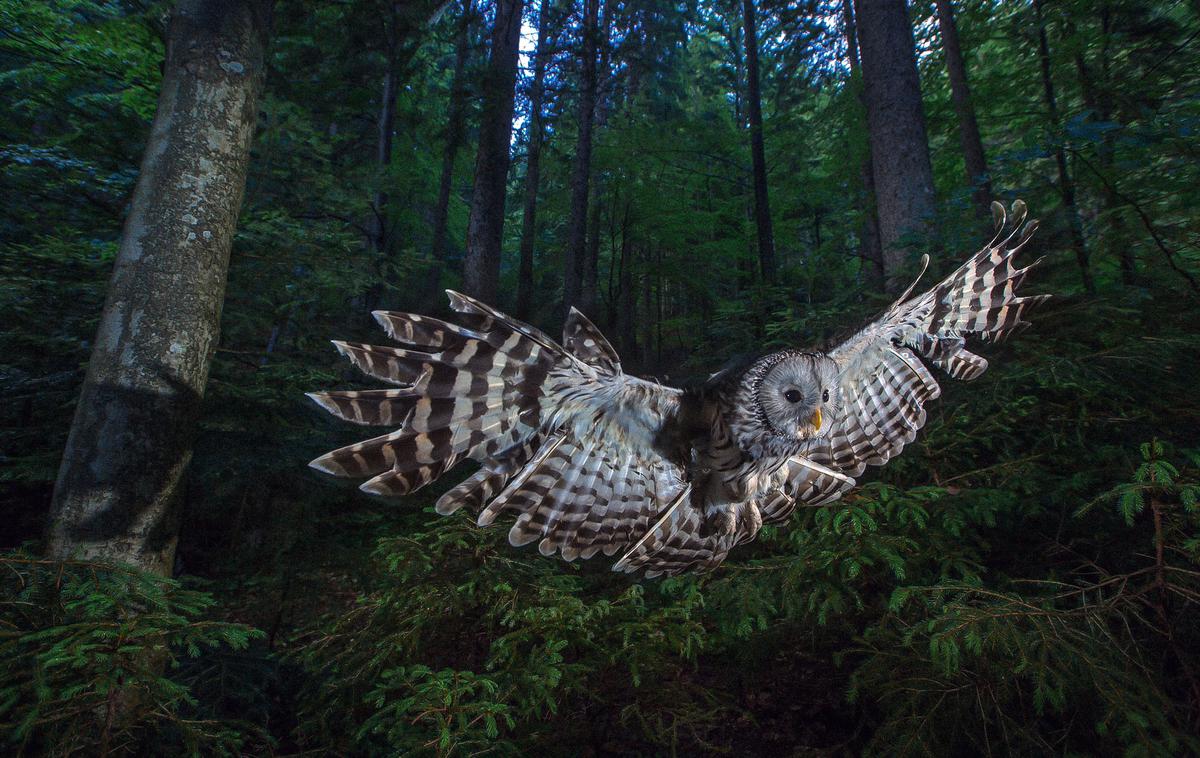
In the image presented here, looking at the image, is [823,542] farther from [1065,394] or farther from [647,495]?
[1065,394]

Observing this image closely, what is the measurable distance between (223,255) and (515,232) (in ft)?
80.5

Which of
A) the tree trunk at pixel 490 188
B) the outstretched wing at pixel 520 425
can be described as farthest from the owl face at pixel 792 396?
the tree trunk at pixel 490 188

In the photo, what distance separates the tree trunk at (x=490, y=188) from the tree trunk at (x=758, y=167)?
4983 mm

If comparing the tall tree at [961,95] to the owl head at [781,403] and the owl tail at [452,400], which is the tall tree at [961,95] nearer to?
the owl head at [781,403]

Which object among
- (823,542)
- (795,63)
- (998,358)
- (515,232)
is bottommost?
(823,542)

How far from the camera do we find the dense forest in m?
1.86

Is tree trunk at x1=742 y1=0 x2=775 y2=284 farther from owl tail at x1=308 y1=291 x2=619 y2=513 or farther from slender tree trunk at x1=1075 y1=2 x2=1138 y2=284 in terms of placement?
owl tail at x1=308 y1=291 x2=619 y2=513

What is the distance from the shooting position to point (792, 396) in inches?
94.0

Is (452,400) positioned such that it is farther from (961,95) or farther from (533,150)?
(533,150)

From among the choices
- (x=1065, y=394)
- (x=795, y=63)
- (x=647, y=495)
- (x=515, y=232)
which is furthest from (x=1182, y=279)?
(x=515, y=232)

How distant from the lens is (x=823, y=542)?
268 cm

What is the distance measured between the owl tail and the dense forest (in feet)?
1.22

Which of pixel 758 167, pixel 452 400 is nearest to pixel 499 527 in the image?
pixel 452 400

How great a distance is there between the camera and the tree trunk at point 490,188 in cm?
701
